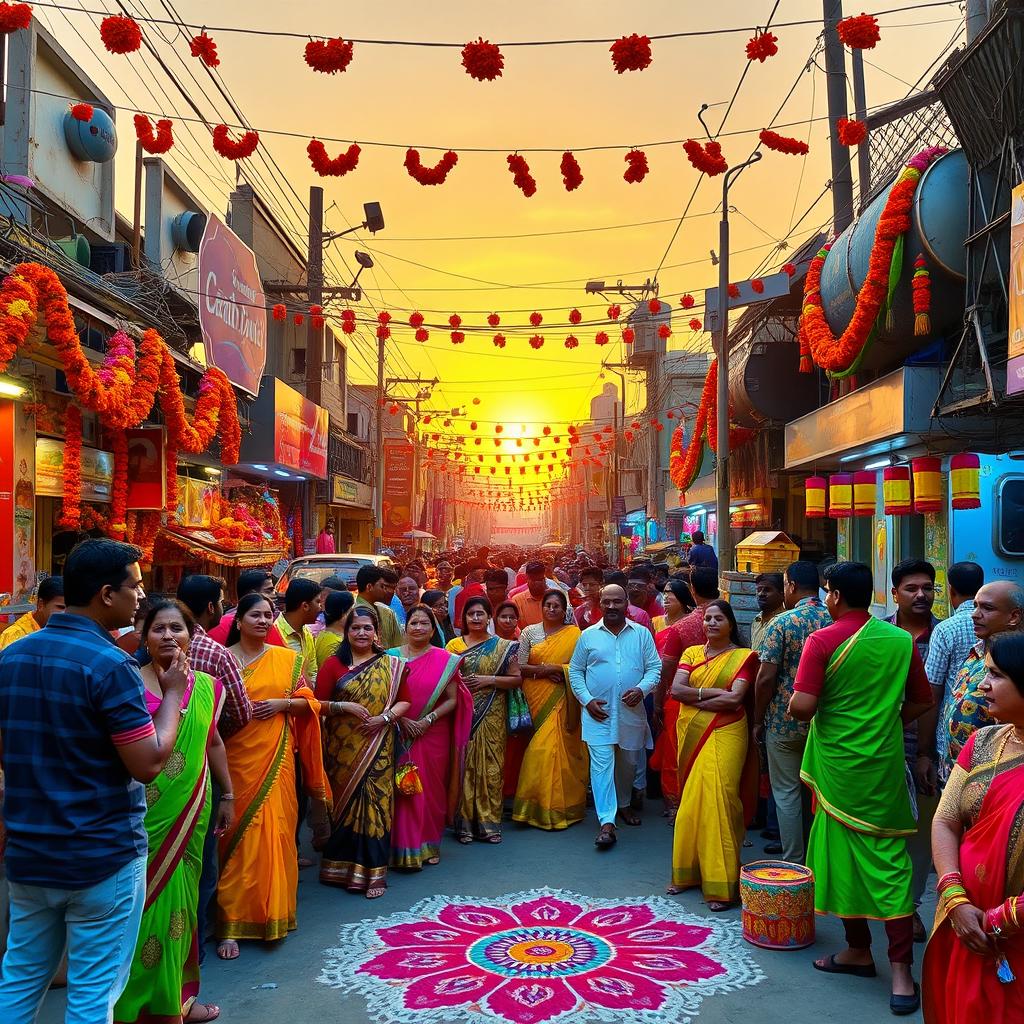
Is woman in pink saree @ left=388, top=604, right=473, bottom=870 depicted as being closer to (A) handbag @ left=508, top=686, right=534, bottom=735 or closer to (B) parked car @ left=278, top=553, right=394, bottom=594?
(A) handbag @ left=508, top=686, right=534, bottom=735

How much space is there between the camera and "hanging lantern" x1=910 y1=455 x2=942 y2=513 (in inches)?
466

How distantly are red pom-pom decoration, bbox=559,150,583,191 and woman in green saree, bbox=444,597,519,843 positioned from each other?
201 inches

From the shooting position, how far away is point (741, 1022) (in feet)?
14.3

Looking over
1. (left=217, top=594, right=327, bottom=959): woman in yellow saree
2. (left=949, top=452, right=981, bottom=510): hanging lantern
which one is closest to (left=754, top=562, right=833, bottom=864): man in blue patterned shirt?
(left=217, top=594, right=327, bottom=959): woman in yellow saree

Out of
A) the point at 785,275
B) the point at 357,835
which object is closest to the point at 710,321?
the point at 785,275

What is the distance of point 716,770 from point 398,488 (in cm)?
4356

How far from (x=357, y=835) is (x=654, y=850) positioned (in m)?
2.19

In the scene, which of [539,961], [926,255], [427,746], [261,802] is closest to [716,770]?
[539,961]

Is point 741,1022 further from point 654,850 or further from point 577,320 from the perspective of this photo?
point 577,320

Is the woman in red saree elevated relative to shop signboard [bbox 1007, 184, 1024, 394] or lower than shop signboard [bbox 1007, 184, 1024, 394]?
lower

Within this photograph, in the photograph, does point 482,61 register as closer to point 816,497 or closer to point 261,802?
point 261,802

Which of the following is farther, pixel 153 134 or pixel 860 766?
pixel 153 134

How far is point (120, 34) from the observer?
8453 millimetres

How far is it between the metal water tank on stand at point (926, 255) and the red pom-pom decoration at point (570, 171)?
4715 mm
